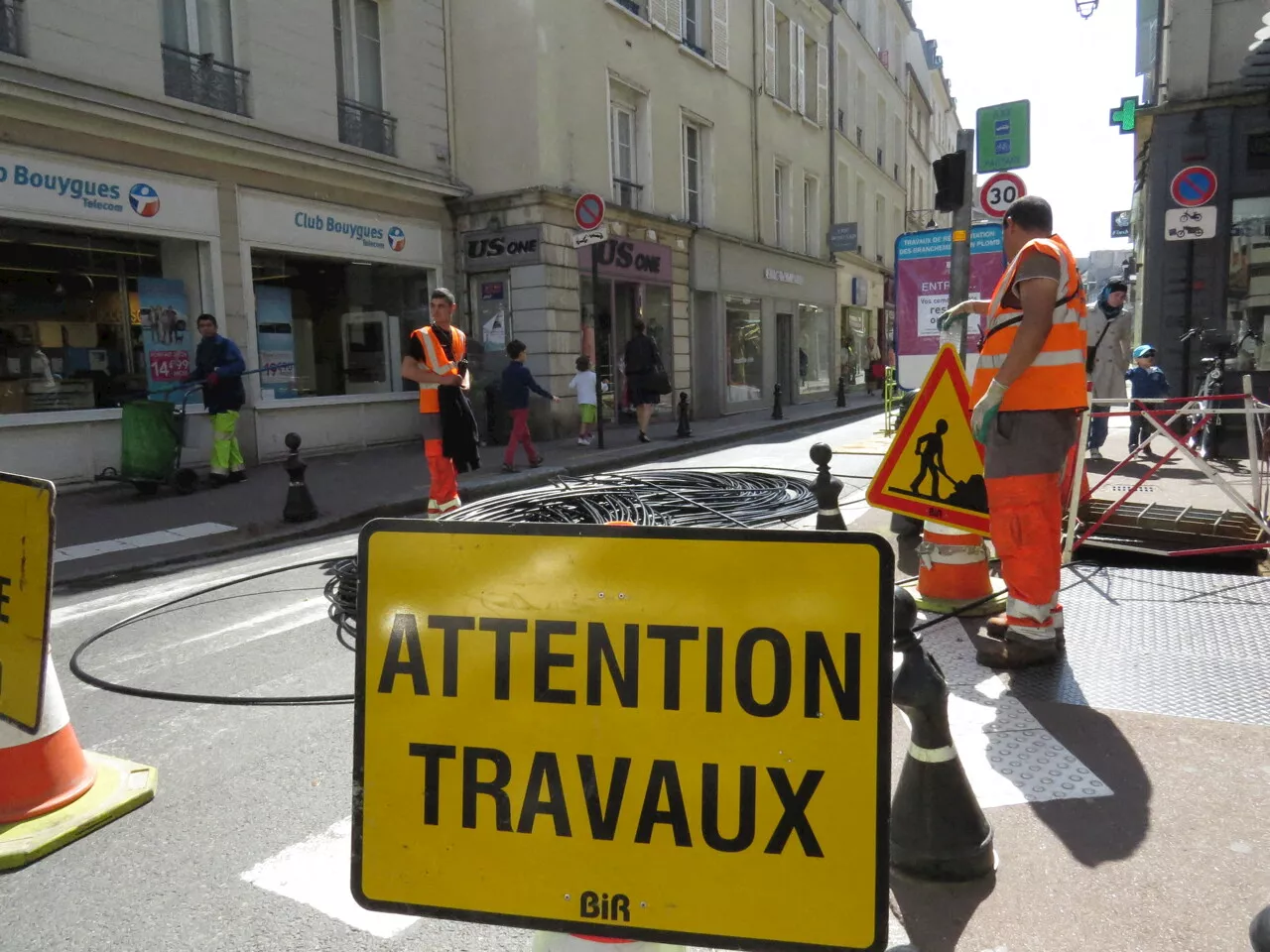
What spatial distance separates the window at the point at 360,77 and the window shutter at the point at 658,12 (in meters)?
6.26

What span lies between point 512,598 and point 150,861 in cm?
194

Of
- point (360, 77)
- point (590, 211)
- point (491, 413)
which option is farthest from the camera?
point (491, 413)

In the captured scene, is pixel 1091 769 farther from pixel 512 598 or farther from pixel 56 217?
pixel 56 217

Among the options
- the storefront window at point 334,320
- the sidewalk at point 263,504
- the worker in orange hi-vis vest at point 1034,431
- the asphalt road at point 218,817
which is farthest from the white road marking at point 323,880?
the storefront window at point 334,320

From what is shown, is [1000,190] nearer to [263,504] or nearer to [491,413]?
[263,504]

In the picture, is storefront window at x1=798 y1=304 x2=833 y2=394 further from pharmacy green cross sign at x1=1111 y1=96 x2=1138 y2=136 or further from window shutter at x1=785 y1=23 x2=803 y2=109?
pharmacy green cross sign at x1=1111 y1=96 x2=1138 y2=136

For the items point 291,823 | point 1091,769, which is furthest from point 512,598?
point 1091,769

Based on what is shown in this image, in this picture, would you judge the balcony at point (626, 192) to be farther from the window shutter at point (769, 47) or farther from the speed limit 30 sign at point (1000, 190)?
the speed limit 30 sign at point (1000, 190)

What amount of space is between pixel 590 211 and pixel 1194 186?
7.82 meters

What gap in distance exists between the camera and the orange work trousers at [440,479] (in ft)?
23.2

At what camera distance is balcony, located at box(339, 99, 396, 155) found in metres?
13.8

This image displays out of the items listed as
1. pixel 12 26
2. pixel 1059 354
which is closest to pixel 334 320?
pixel 12 26

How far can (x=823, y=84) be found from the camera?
2750 centimetres

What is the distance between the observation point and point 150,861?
2770 mm
